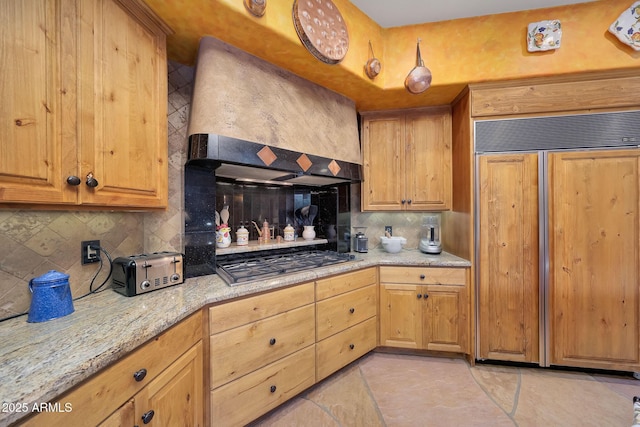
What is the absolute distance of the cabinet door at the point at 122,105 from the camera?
3.22 feet

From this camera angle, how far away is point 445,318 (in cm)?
207

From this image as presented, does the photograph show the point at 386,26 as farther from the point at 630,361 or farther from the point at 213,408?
the point at 630,361

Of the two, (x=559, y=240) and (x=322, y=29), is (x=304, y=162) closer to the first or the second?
(x=322, y=29)

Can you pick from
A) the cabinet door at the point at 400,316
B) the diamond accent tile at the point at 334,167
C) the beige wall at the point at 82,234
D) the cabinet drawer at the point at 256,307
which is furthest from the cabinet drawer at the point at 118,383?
the cabinet door at the point at 400,316

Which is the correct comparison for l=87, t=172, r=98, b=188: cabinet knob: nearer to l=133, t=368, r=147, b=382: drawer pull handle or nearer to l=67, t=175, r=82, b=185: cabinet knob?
l=67, t=175, r=82, b=185: cabinet knob

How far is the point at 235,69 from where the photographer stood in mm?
1471

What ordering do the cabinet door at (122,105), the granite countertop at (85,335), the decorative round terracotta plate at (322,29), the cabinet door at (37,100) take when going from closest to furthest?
the granite countertop at (85,335)
the cabinet door at (37,100)
the cabinet door at (122,105)
the decorative round terracotta plate at (322,29)

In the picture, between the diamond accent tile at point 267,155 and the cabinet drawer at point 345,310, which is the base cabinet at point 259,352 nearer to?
the cabinet drawer at point 345,310

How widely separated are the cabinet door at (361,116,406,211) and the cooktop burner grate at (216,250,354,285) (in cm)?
72

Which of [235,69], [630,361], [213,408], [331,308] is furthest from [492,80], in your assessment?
[213,408]

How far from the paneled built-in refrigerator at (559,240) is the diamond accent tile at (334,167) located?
3.95ft

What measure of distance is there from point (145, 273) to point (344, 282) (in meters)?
1.28

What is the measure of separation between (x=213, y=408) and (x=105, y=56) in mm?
1760

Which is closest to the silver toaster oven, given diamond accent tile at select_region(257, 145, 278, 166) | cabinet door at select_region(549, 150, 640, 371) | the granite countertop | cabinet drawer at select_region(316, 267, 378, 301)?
the granite countertop
